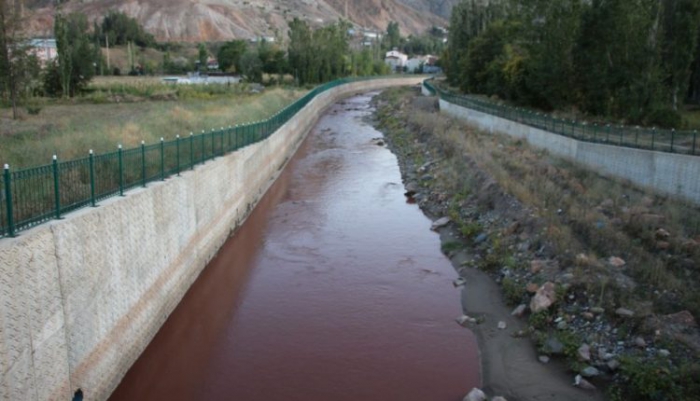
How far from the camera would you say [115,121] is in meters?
34.2

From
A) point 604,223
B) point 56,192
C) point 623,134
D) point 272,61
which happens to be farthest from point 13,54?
point 272,61

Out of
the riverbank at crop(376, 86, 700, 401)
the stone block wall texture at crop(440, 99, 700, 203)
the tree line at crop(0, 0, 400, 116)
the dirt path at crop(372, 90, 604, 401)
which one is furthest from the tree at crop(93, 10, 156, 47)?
the dirt path at crop(372, 90, 604, 401)

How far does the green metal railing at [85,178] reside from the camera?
10477 mm

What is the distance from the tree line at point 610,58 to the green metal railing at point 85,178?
2407 centimetres

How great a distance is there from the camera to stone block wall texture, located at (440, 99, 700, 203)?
2158cm

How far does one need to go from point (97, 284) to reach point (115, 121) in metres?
24.3

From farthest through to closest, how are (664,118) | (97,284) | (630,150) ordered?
(664,118)
(630,150)
(97,284)

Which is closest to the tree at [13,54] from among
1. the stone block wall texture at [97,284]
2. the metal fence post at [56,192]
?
the stone block wall texture at [97,284]

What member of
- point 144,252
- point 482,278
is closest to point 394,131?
point 482,278

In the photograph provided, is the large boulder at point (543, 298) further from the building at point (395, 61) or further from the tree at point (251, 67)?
the building at point (395, 61)

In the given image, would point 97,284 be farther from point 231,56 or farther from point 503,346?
point 231,56

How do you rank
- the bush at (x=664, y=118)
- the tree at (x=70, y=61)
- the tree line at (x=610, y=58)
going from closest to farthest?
1. the bush at (x=664, y=118)
2. the tree line at (x=610, y=58)
3. the tree at (x=70, y=61)

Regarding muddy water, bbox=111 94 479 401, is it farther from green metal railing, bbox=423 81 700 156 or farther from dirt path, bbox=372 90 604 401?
green metal railing, bbox=423 81 700 156

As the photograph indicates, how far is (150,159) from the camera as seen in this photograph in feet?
54.9
